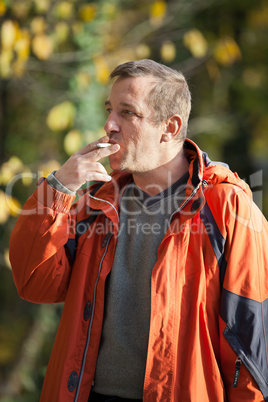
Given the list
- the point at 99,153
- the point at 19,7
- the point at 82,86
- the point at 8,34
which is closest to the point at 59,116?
the point at 82,86

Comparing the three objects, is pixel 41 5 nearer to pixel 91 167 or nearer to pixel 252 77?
pixel 91 167

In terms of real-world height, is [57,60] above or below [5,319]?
above

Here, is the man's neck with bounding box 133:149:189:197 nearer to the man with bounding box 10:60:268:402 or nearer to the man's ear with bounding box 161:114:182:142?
the man with bounding box 10:60:268:402

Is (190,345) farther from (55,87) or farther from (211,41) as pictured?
(211,41)

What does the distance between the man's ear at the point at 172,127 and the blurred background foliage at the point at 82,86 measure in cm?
67

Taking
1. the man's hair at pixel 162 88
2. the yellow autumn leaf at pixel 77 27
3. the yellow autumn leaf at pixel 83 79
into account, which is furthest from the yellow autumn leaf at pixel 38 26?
the man's hair at pixel 162 88

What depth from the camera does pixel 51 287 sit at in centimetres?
215

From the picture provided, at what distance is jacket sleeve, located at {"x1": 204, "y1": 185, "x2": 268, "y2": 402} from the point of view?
1825 millimetres

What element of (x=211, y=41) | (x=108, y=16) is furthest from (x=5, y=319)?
(x=211, y=41)

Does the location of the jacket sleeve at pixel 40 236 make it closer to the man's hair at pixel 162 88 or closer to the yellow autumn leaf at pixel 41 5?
the man's hair at pixel 162 88

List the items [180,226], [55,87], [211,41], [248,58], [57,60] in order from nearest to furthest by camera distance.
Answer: [180,226], [57,60], [55,87], [211,41], [248,58]

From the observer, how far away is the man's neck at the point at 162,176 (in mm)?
2223

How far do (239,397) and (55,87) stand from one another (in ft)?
13.1

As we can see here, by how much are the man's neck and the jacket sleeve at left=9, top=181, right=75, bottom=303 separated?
426 millimetres
